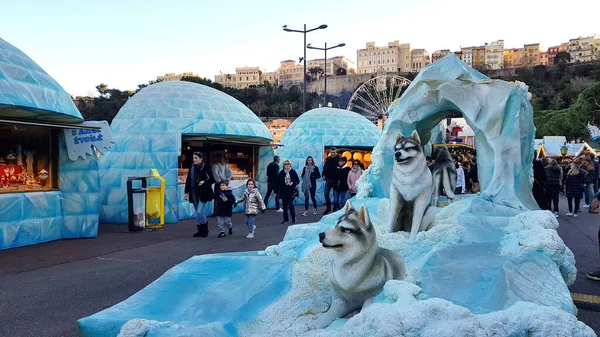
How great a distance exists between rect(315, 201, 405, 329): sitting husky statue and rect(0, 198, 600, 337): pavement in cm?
235

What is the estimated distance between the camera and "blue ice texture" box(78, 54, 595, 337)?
2975mm

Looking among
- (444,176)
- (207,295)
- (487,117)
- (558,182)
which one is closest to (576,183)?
(558,182)

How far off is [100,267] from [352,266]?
184 inches

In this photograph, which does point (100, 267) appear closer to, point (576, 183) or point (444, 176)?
point (444, 176)

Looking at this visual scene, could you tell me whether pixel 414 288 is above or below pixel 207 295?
above

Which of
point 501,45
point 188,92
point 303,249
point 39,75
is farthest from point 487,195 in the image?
point 501,45

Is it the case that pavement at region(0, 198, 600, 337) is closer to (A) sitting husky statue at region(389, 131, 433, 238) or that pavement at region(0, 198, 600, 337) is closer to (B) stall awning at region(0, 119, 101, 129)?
(A) sitting husky statue at region(389, 131, 433, 238)

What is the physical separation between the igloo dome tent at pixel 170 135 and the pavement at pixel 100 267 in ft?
4.03

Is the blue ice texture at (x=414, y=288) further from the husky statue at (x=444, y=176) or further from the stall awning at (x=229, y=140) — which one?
the stall awning at (x=229, y=140)

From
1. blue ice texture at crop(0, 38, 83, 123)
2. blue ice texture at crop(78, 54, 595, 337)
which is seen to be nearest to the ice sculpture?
blue ice texture at crop(78, 54, 595, 337)

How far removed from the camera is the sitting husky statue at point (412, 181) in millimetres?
5383

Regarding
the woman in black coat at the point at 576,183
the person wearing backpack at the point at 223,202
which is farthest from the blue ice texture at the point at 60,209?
the woman in black coat at the point at 576,183

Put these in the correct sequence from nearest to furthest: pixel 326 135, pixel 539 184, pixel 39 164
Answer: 1. pixel 39 164
2. pixel 539 184
3. pixel 326 135

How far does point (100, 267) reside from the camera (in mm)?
6816
